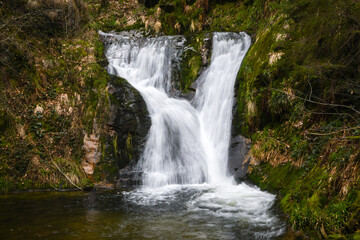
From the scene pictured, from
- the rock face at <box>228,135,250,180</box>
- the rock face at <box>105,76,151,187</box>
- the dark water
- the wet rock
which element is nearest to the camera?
the dark water

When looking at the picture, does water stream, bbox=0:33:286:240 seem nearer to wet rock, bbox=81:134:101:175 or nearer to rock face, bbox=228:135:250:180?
rock face, bbox=228:135:250:180

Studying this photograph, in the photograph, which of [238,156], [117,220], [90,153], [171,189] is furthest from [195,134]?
[117,220]

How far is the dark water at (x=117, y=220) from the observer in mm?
4359

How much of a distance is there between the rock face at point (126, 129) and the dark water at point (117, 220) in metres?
1.56

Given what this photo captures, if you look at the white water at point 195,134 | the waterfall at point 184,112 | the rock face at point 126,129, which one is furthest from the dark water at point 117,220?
the waterfall at point 184,112

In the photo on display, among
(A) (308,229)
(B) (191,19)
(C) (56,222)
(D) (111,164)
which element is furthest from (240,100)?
(B) (191,19)

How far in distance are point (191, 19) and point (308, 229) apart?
44.2 ft

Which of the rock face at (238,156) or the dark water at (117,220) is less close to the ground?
the rock face at (238,156)

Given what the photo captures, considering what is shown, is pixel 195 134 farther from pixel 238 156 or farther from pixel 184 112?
pixel 238 156

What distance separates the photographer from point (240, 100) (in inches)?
349

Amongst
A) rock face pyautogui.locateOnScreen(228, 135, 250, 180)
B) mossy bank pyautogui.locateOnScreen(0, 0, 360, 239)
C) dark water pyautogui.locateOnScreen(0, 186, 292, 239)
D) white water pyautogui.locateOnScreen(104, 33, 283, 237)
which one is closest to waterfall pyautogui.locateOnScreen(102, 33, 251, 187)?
white water pyautogui.locateOnScreen(104, 33, 283, 237)

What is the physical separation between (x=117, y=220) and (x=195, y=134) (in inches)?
194

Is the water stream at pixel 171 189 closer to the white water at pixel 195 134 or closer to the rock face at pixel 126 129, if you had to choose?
the white water at pixel 195 134

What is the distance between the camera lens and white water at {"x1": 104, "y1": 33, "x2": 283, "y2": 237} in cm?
607
